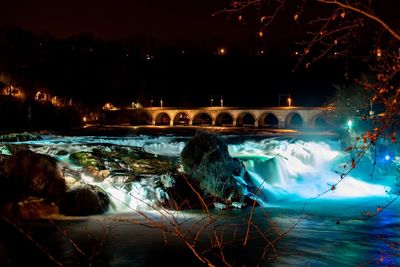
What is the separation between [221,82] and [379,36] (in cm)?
11305

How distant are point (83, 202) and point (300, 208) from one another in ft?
31.1

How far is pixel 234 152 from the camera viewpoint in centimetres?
3278

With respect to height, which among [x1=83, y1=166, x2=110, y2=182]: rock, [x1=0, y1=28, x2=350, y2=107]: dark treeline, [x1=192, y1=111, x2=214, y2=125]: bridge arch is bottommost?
[x1=83, y1=166, x2=110, y2=182]: rock

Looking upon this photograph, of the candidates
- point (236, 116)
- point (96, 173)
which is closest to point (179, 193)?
point (96, 173)

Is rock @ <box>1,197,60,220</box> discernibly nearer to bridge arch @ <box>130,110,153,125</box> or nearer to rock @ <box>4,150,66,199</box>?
rock @ <box>4,150,66,199</box>

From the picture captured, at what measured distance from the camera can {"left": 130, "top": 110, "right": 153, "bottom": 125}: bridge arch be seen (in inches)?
3398

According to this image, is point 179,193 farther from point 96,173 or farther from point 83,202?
point 96,173

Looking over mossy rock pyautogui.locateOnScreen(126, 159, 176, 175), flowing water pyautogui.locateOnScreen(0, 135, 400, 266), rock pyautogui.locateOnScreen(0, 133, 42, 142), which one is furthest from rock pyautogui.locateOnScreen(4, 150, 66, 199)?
rock pyautogui.locateOnScreen(0, 133, 42, 142)

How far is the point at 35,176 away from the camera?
63.0 ft

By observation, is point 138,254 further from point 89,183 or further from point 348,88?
point 348,88

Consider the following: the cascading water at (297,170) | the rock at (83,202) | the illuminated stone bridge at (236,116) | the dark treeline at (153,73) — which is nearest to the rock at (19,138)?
the cascading water at (297,170)

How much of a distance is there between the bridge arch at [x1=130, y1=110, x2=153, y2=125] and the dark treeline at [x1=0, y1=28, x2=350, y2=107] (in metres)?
9.53

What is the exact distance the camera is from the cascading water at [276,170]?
21.2 metres

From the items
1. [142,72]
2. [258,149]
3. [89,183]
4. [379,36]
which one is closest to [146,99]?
[142,72]
